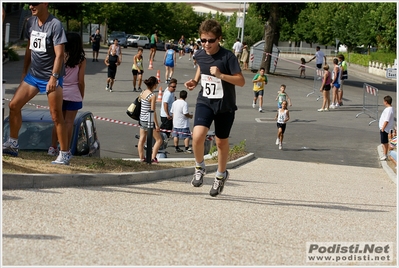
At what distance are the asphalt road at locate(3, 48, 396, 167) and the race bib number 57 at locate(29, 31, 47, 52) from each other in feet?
29.9

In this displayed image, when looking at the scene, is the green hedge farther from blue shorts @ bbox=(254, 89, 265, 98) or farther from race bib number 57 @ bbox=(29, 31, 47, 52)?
race bib number 57 @ bbox=(29, 31, 47, 52)

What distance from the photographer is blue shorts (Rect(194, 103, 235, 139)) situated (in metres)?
9.32

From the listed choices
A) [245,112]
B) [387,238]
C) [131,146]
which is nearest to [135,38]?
[245,112]

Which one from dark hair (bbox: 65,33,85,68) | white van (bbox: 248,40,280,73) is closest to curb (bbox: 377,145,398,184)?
dark hair (bbox: 65,33,85,68)

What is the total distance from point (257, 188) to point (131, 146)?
9179 millimetres

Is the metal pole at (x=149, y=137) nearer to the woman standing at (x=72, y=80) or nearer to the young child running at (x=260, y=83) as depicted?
the woman standing at (x=72, y=80)

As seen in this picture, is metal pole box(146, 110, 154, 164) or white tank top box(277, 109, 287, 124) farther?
white tank top box(277, 109, 287, 124)

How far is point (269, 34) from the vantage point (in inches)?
1825

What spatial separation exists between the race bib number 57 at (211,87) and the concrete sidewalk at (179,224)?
4.09 ft

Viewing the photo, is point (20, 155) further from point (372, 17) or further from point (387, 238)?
point (372, 17)

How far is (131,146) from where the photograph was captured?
20.6 metres

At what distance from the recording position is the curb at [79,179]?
8.80m

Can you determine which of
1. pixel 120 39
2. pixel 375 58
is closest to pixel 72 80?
pixel 375 58

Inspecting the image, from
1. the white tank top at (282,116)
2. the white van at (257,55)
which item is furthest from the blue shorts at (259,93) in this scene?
the white van at (257,55)
